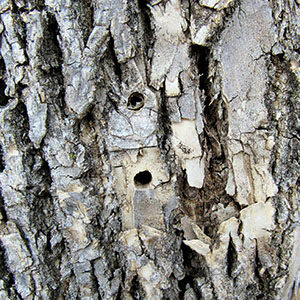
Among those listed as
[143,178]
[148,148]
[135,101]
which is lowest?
[143,178]

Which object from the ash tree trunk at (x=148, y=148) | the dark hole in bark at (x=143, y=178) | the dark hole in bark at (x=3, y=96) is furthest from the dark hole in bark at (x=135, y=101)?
the dark hole in bark at (x=3, y=96)

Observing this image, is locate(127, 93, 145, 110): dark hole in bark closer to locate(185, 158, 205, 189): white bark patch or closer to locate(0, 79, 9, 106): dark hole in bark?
locate(185, 158, 205, 189): white bark patch

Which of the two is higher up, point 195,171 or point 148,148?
point 148,148

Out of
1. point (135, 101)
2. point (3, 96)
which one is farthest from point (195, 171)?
point (3, 96)

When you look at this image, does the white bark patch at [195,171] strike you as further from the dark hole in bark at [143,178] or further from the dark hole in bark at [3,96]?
the dark hole in bark at [3,96]

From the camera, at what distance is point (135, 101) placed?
1.12m

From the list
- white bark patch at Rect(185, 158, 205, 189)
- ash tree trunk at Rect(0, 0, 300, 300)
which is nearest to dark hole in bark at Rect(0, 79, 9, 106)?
ash tree trunk at Rect(0, 0, 300, 300)

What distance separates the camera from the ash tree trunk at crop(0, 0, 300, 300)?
3.50ft

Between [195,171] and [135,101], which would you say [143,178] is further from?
[135,101]

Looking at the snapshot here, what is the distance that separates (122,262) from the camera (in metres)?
1.17

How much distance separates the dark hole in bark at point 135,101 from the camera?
110cm

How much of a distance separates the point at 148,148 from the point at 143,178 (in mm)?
138

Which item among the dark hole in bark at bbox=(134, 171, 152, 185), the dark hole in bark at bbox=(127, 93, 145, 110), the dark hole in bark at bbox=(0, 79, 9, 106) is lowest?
the dark hole in bark at bbox=(134, 171, 152, 185)

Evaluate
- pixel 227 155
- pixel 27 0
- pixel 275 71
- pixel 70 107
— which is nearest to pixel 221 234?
pixel 227 155
